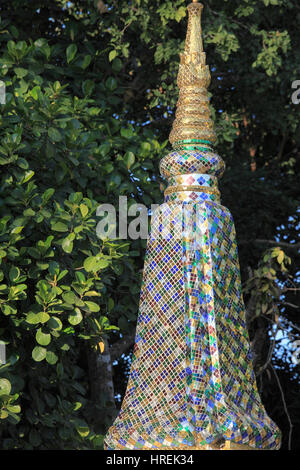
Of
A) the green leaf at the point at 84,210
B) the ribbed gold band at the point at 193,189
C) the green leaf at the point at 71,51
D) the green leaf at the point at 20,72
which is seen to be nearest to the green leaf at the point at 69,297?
the green leaf at the point at 84,210

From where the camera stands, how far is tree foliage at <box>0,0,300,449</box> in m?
5.10

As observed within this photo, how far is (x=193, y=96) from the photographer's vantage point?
283 centimetres

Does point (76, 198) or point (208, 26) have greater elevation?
point (208, 26)

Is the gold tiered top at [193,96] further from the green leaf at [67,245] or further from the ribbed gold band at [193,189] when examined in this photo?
the green leaf at [67,245]

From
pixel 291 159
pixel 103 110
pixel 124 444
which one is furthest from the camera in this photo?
pixel 291 159

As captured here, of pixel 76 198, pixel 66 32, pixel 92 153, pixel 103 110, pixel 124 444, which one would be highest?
pixel 66 32

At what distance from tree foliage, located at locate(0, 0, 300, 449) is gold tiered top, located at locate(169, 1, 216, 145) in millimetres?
2236

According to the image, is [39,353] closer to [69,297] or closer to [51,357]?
[51,357]

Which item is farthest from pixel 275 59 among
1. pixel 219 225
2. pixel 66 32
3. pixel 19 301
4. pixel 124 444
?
pixel 124 444

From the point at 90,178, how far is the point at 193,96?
11.7 ft

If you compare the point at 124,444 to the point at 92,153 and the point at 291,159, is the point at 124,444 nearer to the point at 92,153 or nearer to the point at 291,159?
the point at 92,153

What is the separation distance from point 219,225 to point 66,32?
220 inches

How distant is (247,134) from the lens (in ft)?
35.0

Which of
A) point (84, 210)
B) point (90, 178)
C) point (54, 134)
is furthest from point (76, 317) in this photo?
point (90, 178)
